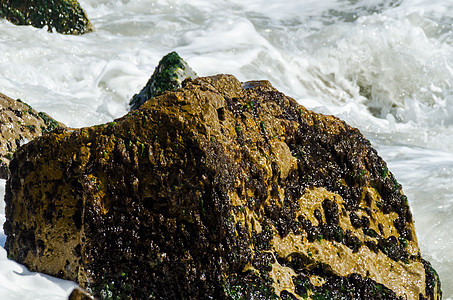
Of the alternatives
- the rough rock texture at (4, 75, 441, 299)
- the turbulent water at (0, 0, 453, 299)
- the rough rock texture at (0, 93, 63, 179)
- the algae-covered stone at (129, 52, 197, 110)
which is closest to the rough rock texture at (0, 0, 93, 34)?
the turbulent water at (0, 0, 453, 299)

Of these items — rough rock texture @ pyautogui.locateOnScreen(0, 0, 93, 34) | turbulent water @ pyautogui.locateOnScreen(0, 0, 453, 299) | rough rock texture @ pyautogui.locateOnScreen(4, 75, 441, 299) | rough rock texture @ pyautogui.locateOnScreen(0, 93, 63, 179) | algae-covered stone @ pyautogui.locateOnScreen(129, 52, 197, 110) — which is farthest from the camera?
rough rock texture @ pyautogui.locateOnScreen(0, 0, 93, 34)

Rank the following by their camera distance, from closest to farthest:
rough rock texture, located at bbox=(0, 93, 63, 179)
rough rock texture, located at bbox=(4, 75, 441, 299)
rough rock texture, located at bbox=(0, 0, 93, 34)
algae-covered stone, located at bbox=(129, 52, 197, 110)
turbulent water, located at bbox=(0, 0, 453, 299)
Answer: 1. rough rock texture, located at bbox=(4, 75, 441, 299)
2. rough rock texture, located at bbox=(0, 93, 63, 179)
3. algae-covered stone, located at bbox=(129, 52, 197, 110)
4. turbulent water, located at bbox=(0, 0, 453, 299)
5. rough rock texture, located at bbox=(0, 0, 93, 34)

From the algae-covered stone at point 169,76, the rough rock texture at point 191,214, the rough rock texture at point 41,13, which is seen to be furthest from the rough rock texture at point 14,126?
the rough rock texture at point 41,13

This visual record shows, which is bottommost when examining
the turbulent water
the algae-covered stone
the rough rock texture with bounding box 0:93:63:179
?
the turbulent water

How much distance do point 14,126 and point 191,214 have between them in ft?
8.59

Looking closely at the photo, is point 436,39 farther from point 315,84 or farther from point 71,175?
point 71,175

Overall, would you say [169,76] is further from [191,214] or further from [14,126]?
[191,214]

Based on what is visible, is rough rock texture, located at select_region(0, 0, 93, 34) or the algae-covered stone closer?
the algae-covered stone

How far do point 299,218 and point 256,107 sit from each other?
0.68m

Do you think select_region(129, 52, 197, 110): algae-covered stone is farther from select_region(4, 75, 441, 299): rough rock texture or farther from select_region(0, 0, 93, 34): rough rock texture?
select_region(0, 0, 93, 34): rough rock texture

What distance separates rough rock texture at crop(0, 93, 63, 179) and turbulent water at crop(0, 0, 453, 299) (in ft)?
5.52

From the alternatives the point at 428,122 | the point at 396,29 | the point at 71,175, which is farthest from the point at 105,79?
the point at 396,29

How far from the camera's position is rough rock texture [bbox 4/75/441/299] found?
8.80 ft

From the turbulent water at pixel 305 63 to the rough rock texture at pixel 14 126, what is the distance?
1.68 m
